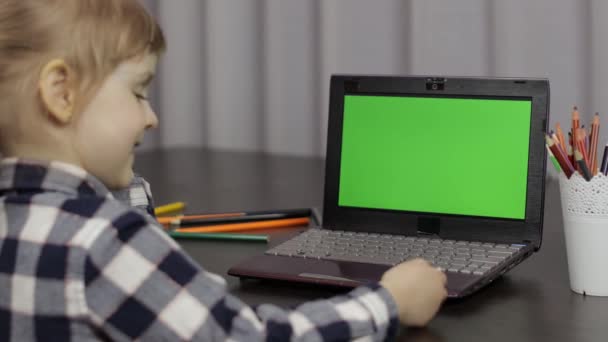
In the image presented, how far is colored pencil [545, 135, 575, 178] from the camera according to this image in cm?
91

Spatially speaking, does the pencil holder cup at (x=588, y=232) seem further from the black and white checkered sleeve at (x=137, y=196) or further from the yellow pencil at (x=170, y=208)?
the yellow pencil at (x=170, y=208)

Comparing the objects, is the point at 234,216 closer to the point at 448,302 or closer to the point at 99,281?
the point at 448,302

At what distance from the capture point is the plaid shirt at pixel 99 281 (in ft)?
2.26

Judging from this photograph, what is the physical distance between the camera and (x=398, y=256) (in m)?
1.01

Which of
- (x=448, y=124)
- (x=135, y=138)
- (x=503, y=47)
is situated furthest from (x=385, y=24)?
(x=135, y=138)

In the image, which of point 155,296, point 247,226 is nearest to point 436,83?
point 247,226

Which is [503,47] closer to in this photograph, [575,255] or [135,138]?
[575,255]

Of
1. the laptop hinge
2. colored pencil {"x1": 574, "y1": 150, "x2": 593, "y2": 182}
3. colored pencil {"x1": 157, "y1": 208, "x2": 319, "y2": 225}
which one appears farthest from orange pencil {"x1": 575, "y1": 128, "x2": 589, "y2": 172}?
colored pencil {"x1": 157, "y1": 208, "x2": 319, "y2": 225}

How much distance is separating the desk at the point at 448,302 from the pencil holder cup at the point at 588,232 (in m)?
0.02

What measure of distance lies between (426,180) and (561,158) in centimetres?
23

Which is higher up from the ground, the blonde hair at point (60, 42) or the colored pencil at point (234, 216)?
the blonde hair at point (60, 42)

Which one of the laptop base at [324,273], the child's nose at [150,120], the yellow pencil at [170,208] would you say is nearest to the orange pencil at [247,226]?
the yellow pencil at [170,208]

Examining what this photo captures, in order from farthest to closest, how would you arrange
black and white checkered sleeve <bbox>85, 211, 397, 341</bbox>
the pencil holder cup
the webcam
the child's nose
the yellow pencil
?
the yellow pencil → the webcam → the pencil holder cup → the child's nose → black and white checkered sleeve <bbox>85, 211, 397, 341</bbox>

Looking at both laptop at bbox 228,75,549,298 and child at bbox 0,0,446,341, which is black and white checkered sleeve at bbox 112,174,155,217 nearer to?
laptop at bbox 228,75,549,298
